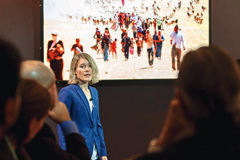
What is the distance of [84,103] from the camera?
2990mm

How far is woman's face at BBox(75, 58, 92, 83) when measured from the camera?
3.12 meters

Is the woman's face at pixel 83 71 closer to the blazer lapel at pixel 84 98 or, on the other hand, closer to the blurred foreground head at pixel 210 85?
the blazer lapel at pixel 84 98

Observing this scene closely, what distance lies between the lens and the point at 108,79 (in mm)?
3943

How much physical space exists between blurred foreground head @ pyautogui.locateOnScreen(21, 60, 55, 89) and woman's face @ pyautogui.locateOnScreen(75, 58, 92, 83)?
5.25ft

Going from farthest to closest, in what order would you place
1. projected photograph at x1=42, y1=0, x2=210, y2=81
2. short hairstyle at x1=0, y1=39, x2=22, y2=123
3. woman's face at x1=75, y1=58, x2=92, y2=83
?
projected photograph at x1=42, y1=0, x2=210, y2=81
woman's face at x1=75, y1=58, x2=92, y2=83
short hairstyle at x1=0, y1=39, x2=22, y2=123

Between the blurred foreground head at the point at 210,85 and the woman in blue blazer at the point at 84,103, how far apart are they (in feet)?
6.88

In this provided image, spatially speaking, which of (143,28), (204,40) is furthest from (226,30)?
(143,28)

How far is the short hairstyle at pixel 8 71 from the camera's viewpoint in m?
0.71

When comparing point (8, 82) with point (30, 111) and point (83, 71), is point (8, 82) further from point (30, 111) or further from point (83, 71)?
point (83, 71)

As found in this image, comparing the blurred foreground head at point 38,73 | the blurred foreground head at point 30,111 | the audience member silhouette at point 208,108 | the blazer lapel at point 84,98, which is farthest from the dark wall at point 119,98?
the audience member silhouette at point 208,108

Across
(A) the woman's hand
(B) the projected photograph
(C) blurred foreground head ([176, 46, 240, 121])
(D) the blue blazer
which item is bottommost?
(D) the blue blazer

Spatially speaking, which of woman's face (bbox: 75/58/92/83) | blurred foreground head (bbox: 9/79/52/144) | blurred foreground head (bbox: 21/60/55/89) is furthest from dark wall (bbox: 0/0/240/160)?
blurred foreground head (bbox: 9/79/52/144)

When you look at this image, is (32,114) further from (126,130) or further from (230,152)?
(126,130)

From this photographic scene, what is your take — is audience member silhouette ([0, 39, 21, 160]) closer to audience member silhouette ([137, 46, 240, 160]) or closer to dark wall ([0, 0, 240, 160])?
audience member silhouette ([137, 46, 240, 160])
